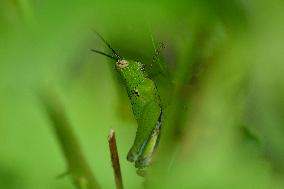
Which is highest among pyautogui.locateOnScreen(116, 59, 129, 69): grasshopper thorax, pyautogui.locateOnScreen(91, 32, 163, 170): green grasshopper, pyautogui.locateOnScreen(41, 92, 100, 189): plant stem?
pyautogui.locateOnScreen(116, 59, 129, 69): grasshopper thorax

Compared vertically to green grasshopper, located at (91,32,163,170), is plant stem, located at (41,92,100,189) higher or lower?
lower

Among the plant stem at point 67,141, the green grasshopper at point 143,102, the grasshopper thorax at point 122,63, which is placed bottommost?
the plant stem at point 67,141

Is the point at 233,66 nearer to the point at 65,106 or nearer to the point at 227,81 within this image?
the point at 227,81

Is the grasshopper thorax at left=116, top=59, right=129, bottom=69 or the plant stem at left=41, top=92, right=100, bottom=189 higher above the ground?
the grasshopper thorax at left=116, top=59, right=129, bottom=69

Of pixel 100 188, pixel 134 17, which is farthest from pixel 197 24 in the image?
pixel 100 188

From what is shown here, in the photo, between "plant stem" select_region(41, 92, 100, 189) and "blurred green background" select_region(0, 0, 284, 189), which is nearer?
"blurred green background" select_region(0, 0, 284, 189)

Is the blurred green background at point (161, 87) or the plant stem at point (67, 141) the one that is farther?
the plant stem at point (67, 141)
